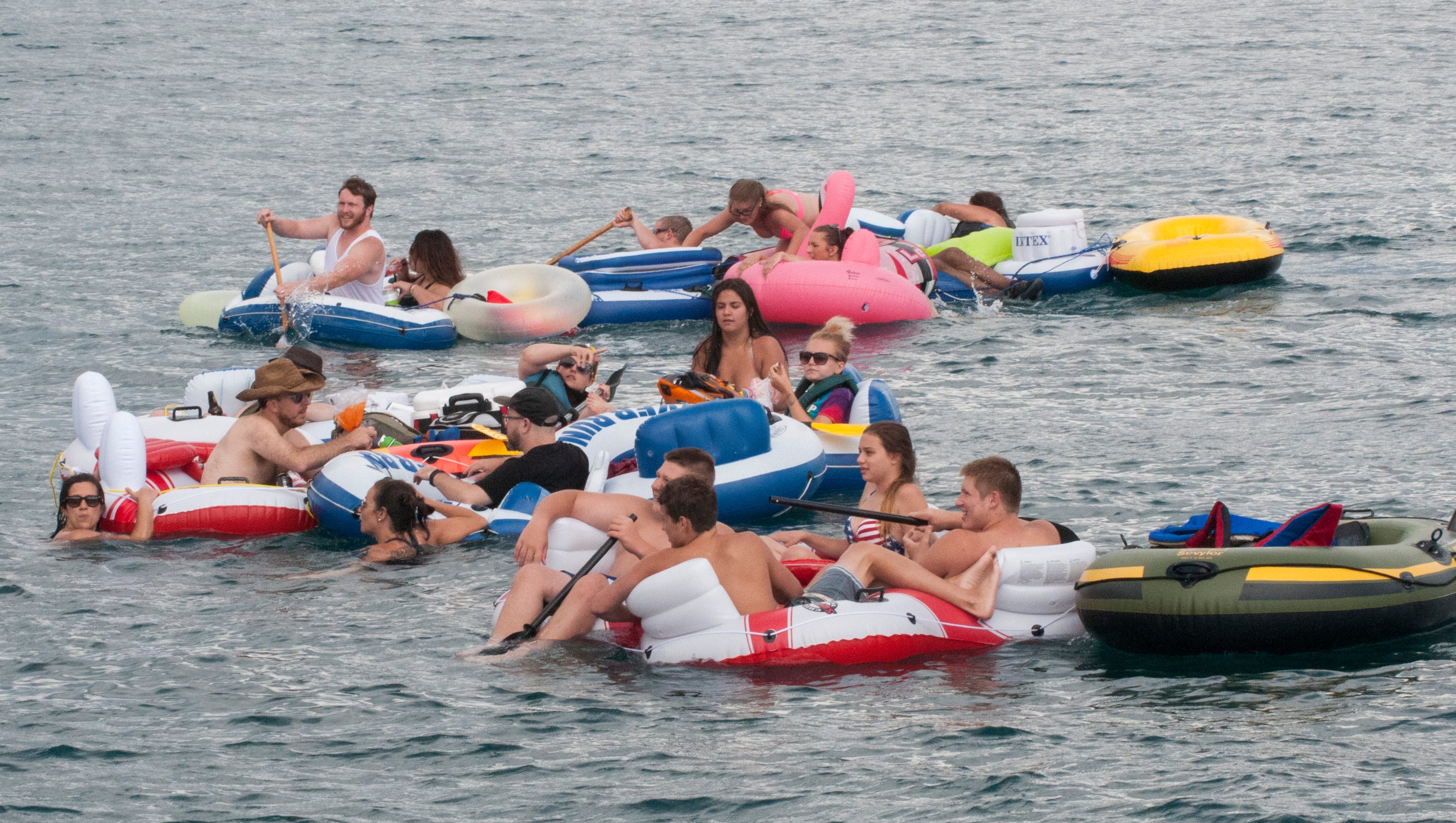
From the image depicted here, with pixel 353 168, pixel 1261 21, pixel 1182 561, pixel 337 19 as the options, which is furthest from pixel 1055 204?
pixel 337 19

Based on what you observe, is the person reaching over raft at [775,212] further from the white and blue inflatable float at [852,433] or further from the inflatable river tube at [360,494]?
the inflatable river tube at [360,494]

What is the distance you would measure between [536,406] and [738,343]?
1.89m

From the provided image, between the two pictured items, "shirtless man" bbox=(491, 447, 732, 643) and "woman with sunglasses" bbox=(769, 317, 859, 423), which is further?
"woman with sunglasses" bbox=(769, 317, 859, 423)

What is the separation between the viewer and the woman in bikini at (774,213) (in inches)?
518

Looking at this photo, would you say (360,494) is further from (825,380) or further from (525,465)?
(825,380)

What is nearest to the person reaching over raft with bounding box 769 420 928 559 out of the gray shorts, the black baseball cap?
the gray shorts

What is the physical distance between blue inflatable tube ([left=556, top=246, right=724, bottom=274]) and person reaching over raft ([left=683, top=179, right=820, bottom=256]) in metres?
0.46

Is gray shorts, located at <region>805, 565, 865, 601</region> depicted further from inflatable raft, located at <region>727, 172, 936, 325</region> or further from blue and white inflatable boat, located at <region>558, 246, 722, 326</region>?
blue and white inflatable boat, located at <region>558, 246, 722, 326</region>

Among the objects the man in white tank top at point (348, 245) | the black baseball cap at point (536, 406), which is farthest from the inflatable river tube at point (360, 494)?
the man in white tank top at point (348, 245)

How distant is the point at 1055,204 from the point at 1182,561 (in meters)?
14.7

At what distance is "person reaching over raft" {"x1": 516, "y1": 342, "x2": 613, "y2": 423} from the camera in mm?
9289

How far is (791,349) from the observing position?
42.0ft

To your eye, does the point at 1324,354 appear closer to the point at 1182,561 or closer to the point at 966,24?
the point at 1182,561

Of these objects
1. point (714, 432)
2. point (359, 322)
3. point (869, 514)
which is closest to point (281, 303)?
point (359, 322)
